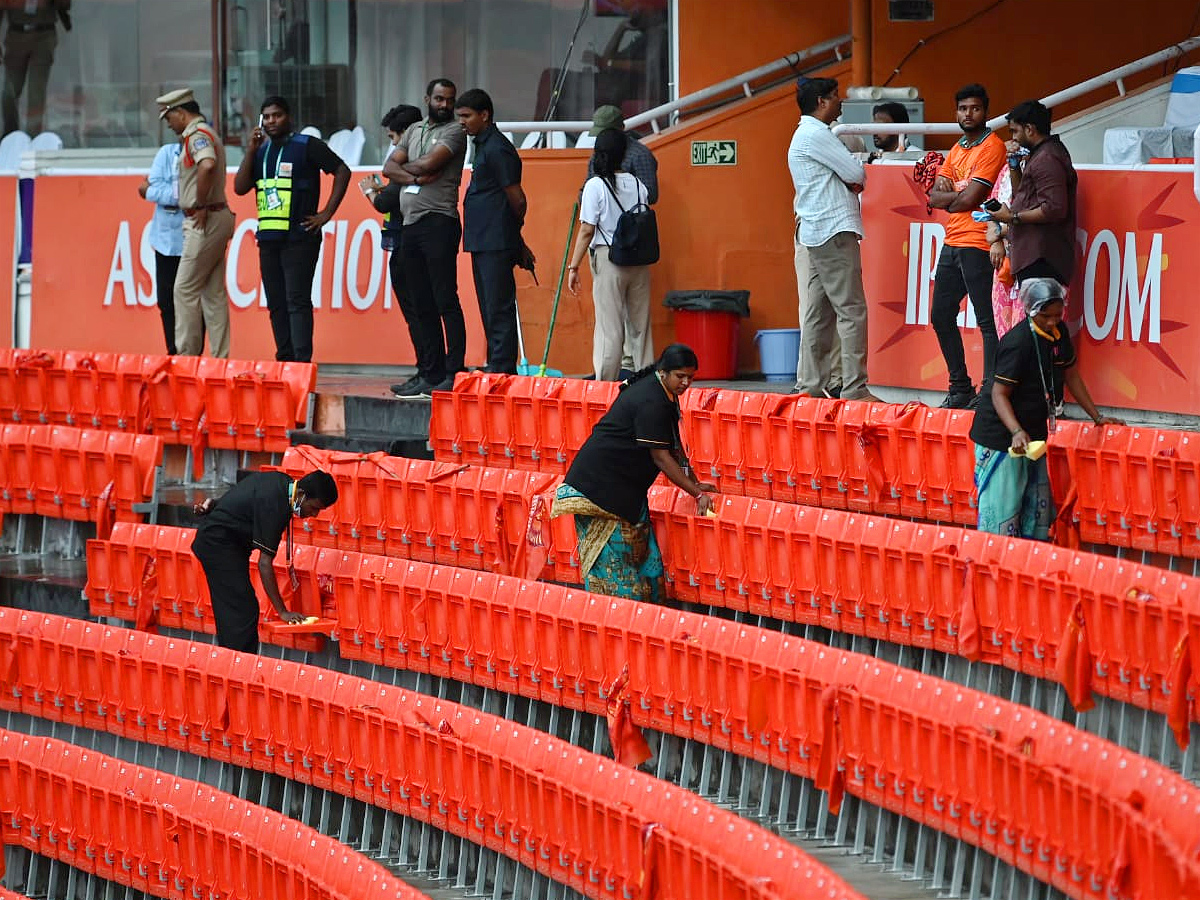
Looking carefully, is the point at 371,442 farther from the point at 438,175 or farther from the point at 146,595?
the point at 146,595

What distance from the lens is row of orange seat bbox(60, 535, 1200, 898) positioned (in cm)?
593

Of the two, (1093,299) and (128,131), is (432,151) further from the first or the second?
(128,131)

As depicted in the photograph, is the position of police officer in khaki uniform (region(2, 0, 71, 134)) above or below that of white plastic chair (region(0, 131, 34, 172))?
above

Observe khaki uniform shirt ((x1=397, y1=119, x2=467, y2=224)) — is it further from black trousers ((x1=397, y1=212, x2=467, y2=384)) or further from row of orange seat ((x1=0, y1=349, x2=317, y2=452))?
row of orange seat ((x1=0, y1=349, x2=317, y2=452))

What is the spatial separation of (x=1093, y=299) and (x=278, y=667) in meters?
4.11

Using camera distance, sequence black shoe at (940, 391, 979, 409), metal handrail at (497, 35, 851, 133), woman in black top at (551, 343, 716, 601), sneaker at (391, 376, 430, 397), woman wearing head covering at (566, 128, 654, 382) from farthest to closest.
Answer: metal handrail at (497, 35, 851, 133)
sneaker at (391, 376, 430, 397)
woman wearing head covering at (566, 128, 654, 382)
black shoe at (940, 391, 979, 409)
woman in black top at (551, 343, 716, 601)

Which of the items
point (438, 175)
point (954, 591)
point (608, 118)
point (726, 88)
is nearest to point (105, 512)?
point (438, 175)

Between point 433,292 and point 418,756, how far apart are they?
13.7ft

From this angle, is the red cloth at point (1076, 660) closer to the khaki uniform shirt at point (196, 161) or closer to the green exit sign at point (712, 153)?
the khaki uniform shirt at point (196, 161)

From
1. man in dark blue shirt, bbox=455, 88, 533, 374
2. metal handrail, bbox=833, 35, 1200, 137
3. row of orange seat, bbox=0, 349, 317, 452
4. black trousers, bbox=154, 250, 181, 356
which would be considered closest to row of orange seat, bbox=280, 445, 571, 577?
row of orange seat, bbox=0, 349, 317, 452

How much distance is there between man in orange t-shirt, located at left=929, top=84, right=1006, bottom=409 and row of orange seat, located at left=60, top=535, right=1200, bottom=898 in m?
2.60

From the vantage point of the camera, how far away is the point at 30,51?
18484mm

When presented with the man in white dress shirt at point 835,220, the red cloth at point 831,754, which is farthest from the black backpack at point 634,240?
the red cloth at point 831,754

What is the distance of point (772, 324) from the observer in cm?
1380
